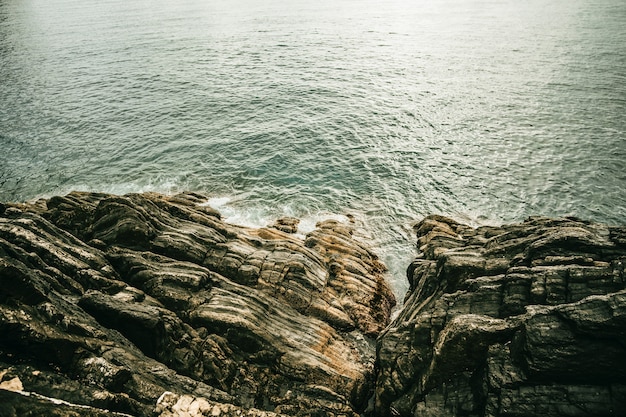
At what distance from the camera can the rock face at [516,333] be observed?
501 inches

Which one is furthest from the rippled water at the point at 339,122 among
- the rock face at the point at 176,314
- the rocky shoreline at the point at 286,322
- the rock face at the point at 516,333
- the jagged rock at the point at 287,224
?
the rock face at the point at 516,333

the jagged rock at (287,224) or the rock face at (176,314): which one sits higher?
A: the jagged rock at (287,224)

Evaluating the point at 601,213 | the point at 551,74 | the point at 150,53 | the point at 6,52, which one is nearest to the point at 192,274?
the point at 601,213

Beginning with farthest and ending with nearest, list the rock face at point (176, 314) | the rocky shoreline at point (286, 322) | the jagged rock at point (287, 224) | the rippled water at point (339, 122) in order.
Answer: the rippled water at point (339, 122) → the jagged rock at point (287, 224) → the rocky shoreline at point (286, 322) → the rock face at point (176, 314)

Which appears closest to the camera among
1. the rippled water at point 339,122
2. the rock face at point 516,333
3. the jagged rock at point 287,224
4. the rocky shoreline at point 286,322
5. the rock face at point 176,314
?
the rock face at point 176,314

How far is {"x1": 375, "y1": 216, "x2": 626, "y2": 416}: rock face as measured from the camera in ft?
41.8

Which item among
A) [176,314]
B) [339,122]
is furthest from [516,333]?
[339,122]

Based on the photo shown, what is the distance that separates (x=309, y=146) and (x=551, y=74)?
5284 cm

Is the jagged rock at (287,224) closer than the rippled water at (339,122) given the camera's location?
Yes

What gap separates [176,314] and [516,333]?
17.3 meters

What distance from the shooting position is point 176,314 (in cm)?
1877

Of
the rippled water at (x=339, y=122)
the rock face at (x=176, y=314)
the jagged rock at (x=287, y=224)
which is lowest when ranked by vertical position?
the rock face at (x=176, y=314)

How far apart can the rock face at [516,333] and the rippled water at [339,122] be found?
9139 mm

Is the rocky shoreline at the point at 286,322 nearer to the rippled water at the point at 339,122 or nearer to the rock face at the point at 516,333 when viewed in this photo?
the rock face at the point at 516,333
